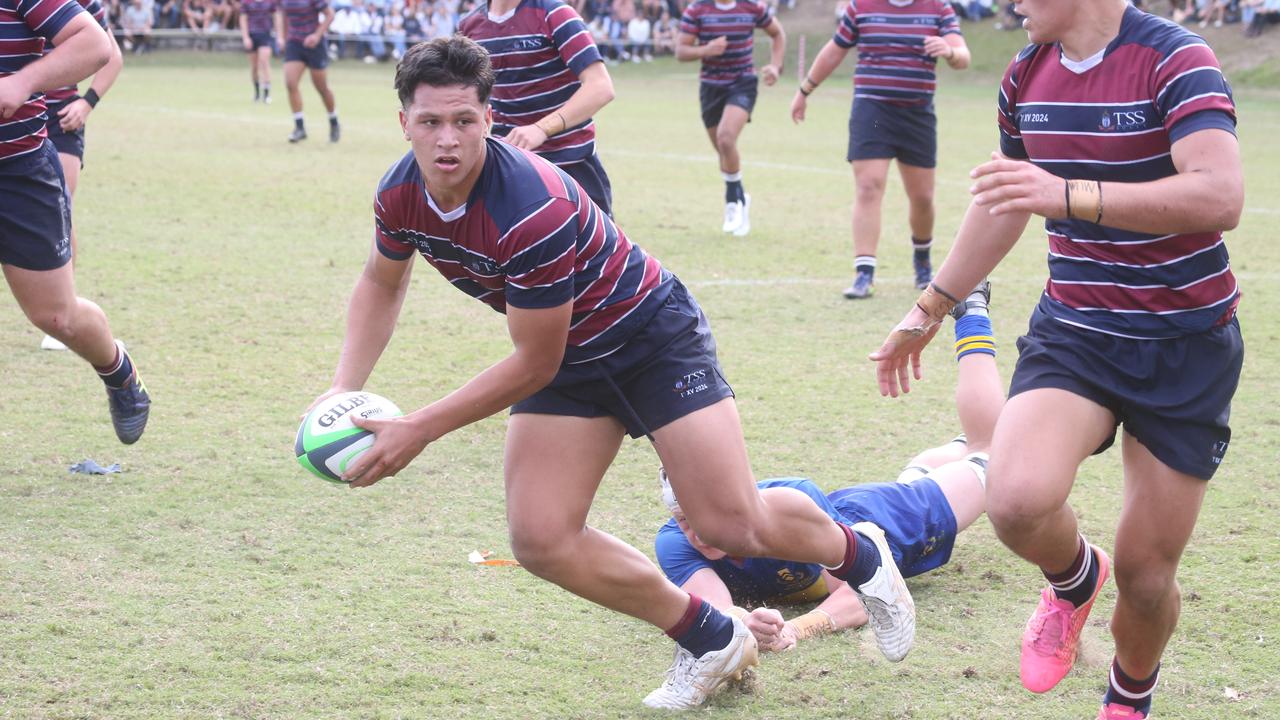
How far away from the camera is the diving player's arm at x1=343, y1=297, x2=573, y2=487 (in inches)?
144

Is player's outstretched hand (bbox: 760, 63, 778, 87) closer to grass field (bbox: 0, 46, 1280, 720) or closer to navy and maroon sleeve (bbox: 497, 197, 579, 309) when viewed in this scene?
grass field (bbox: 0, 46, 1280, 720)

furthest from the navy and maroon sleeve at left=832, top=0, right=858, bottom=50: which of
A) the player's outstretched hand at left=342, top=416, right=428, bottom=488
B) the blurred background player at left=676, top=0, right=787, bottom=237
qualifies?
the player's outstretched hand at left=342, top=416, right=428, bottom=488

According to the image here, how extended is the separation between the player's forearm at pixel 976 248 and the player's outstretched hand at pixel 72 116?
17.2ft

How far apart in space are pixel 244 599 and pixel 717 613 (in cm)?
170

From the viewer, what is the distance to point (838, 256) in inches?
442

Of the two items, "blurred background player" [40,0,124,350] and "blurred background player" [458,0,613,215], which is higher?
"blurred background player" [458,0,613,215]

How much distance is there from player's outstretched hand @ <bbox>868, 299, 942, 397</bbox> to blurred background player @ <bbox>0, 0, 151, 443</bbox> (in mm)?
3509

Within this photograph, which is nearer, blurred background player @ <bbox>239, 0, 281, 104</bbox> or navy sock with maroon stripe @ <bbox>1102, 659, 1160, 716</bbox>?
navy sock with maroon stripe @ <bbox>1102, 659, 1160, 716</bbox>

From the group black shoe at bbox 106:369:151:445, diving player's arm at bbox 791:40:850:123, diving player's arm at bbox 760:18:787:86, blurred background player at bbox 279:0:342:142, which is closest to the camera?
black shoe at bbox 106:369:151:445

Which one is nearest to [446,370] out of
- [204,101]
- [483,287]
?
[483,287]

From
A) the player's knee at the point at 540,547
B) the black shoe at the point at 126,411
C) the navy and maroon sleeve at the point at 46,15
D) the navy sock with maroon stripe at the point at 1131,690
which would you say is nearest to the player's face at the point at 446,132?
the player's knee at the point at 540,547

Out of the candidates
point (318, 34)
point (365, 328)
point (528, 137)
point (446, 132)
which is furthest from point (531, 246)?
point (318, 34)

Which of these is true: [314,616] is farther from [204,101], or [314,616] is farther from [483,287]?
[204,101]

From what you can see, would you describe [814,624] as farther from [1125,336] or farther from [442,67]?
[442,67]
